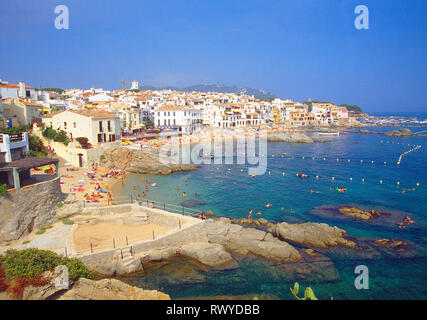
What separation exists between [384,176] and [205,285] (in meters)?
Answer: 35.2

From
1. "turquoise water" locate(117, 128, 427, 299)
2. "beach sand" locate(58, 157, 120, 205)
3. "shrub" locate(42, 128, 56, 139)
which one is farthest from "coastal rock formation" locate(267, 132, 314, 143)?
"shrub" locate(42, 128, 56, 139)

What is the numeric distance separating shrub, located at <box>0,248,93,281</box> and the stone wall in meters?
4.77

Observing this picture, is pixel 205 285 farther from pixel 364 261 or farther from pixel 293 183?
pixel 293 183

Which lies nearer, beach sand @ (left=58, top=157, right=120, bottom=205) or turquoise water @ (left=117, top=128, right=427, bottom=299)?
turquoise water @ (left=117, top=128, right=427, bottom=299)

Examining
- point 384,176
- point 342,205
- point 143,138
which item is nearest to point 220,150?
point 143,138

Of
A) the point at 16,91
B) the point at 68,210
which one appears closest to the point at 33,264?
the point at 68,210

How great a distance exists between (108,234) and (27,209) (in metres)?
5.23

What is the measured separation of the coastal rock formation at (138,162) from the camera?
1583 inches

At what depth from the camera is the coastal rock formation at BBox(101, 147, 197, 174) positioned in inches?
1583

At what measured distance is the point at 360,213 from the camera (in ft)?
82.3

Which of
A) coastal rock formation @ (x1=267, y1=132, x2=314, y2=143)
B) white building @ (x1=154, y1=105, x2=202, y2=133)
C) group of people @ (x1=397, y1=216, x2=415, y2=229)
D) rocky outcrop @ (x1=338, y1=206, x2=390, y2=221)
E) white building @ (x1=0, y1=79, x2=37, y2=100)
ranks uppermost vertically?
white building @ (x1=0, y1=79, x2=37, y2=100)

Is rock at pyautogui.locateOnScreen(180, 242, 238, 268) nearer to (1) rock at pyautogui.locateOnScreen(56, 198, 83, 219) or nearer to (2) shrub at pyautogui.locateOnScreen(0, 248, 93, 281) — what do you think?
(2) shrub at pyautogui.locateOnScreen(0, 248, 93, 281)

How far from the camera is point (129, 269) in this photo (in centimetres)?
1572

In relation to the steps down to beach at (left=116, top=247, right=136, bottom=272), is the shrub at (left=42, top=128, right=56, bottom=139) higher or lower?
higher
